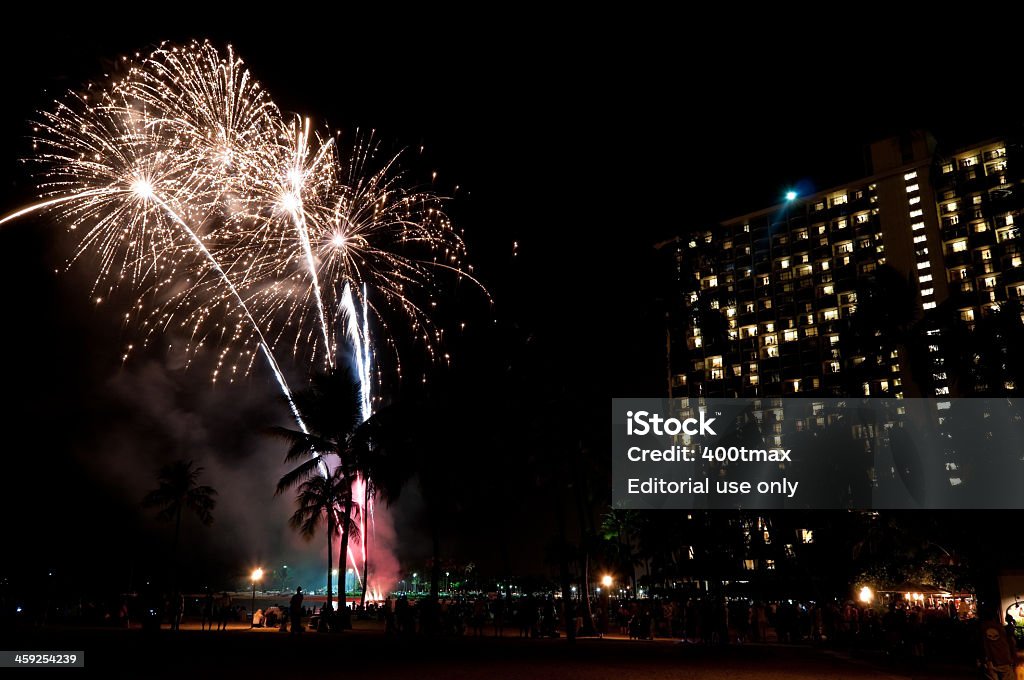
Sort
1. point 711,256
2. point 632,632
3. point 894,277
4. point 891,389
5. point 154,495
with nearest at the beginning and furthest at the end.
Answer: point 632,632, point 894,277, point 154,495, point 891,389, point 711,256

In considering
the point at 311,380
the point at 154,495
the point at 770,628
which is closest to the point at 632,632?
the point at 770,628

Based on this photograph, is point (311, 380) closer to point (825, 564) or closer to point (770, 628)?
point (770, 628)

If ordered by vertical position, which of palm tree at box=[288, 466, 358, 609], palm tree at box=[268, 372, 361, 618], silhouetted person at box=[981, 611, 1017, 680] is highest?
palm tree at box=[268, 372, 361, 618]

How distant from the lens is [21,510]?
1953 inches

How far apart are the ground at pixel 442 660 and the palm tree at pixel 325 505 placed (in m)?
10.7

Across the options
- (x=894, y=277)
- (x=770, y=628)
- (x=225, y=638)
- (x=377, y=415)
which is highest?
(x=894, y=277)

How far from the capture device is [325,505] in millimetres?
33781

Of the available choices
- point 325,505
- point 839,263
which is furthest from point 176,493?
point 839,263

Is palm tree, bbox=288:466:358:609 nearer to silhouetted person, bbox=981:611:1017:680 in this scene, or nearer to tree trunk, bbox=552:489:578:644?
tree trunk, bbox=552:489:578:644

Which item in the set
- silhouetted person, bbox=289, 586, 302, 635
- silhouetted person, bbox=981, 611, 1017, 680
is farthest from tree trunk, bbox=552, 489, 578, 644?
silhouetted person, bbox=981, 611, 1017, 680

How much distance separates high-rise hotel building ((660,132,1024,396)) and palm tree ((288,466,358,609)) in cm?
4196

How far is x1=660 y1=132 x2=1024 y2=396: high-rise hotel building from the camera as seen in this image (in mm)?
79125

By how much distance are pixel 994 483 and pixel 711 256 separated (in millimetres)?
75242

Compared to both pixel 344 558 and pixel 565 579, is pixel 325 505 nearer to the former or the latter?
pixel 344 558
